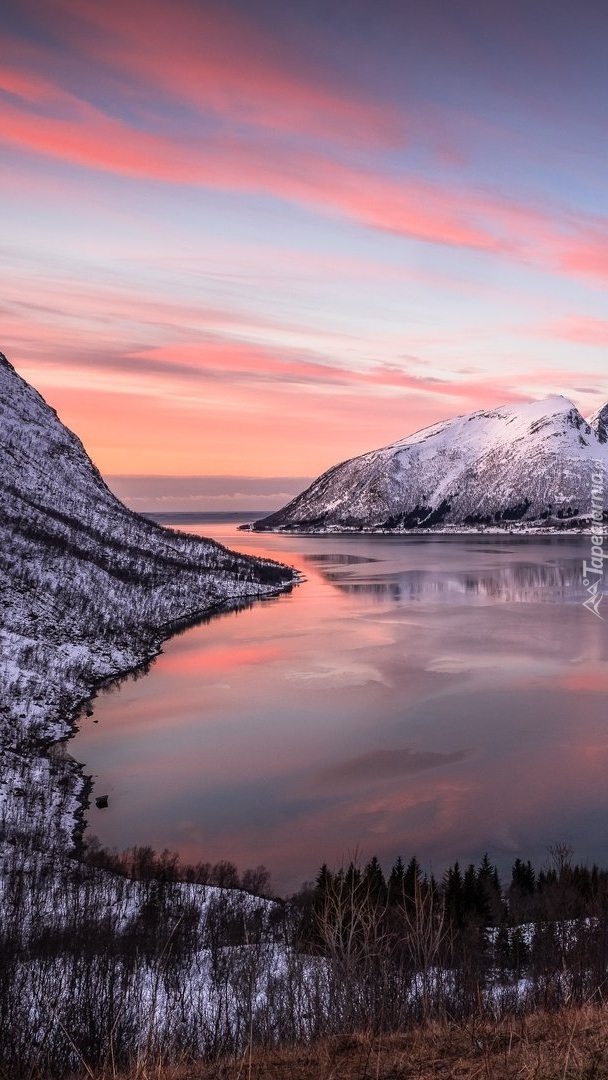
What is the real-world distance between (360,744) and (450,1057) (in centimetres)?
2980

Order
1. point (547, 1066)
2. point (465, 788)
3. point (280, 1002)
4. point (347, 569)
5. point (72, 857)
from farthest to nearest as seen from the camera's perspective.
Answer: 1. point (347, 569)
2. point (465, 788)
3. point (72, 857)
4. point (280, 1002)
5. point (547, 1066)

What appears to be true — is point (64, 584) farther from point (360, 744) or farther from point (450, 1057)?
point (450, 1057)

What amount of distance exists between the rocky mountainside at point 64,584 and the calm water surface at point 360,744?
3104 mm

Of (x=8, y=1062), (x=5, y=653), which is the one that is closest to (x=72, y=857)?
(x=8, y=1062)

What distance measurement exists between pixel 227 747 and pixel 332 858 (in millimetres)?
13703

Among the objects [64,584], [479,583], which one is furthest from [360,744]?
[479,583]

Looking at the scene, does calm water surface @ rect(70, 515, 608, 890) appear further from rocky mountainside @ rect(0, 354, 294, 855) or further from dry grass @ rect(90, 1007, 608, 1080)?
dry grass @ rect(90, 1007, 608, 1080)

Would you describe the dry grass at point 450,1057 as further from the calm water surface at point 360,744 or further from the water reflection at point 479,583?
the water reflection at point 479,583

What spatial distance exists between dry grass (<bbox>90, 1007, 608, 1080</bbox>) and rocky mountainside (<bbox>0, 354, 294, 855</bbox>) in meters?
20.9

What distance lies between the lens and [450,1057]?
25.1 ft

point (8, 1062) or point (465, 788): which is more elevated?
point (8, 1062)

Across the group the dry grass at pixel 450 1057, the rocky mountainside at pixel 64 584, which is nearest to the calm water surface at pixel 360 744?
the rocky mountainside at pixel 64 584

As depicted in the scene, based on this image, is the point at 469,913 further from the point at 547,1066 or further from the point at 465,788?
the point at 547,1066

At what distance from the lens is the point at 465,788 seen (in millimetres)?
30547
